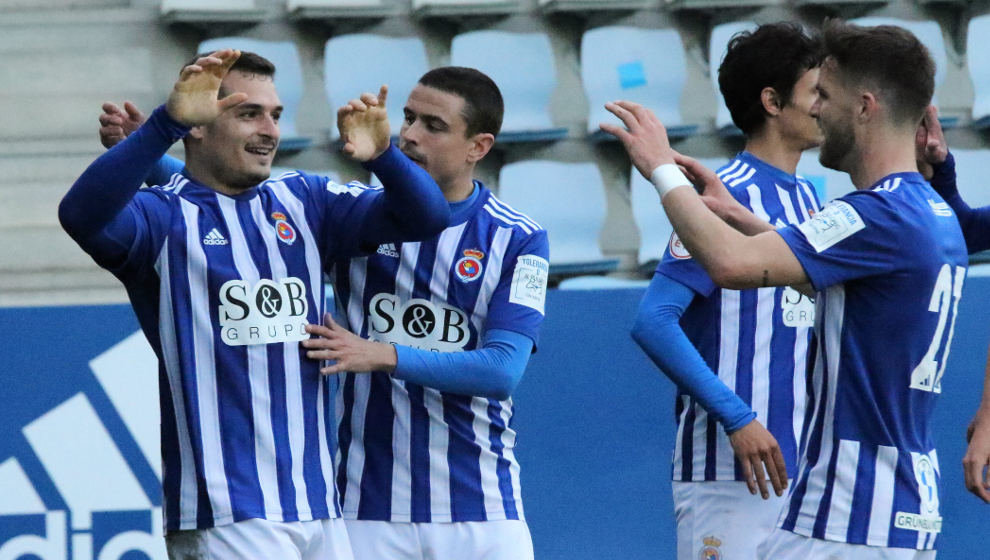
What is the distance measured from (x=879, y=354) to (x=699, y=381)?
78cm

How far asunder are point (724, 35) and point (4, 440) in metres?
5.71

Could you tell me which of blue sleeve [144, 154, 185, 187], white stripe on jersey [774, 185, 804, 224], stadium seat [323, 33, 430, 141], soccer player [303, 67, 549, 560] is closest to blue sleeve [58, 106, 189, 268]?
soccer player [303, 67, 549, 560]

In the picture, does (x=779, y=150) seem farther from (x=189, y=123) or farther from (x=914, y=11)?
(x=914, y=11)

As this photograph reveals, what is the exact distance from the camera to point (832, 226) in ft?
9.29

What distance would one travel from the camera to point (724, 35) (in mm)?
9133

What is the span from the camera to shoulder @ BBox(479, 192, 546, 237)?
12.2ft

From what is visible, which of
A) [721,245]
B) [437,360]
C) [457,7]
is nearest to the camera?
[721,245]

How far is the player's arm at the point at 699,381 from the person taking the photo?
353 cm

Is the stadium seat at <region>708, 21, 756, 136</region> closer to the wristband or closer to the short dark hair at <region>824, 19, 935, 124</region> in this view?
the short dark hair at <region>824, 19, 935, 124</region>

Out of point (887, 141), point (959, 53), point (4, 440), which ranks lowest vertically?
point (4, 440)

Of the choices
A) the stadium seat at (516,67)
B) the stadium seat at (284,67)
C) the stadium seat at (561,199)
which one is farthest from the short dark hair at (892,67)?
the stadium seat at (284,67)

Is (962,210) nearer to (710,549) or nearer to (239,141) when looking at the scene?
(710,549)

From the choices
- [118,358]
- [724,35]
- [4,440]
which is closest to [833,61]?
[118,358]

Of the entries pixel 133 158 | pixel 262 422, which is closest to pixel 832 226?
pixel 262 422
